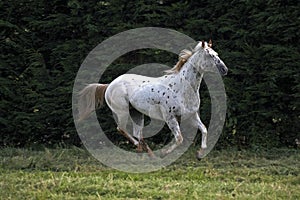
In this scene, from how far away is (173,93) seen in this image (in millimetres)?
7027

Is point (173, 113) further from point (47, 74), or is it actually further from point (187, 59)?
point (47, 74)

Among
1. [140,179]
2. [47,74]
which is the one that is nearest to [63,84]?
[47,74]

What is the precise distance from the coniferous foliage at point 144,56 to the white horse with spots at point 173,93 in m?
1.65

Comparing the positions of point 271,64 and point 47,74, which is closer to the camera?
point 271,64

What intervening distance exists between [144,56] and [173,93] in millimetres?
2209

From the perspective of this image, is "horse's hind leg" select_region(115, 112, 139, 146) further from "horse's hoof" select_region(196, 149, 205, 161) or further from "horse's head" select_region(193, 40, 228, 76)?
"horse's head" select_region(193, 40, 228, 76)

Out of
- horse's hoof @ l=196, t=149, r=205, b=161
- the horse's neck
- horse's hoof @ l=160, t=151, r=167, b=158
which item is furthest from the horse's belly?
horse's hoof @ l=196, t=149, r=205, b=161

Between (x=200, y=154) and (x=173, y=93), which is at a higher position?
(x=173, y=93)

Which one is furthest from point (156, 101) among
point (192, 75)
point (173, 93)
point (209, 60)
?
point (209, 60)

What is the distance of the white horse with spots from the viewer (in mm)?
6949

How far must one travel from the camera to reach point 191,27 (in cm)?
882

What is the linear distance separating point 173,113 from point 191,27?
87.7 inches

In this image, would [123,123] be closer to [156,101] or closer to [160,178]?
[156,101]

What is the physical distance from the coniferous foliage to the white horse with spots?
165 centimetres
